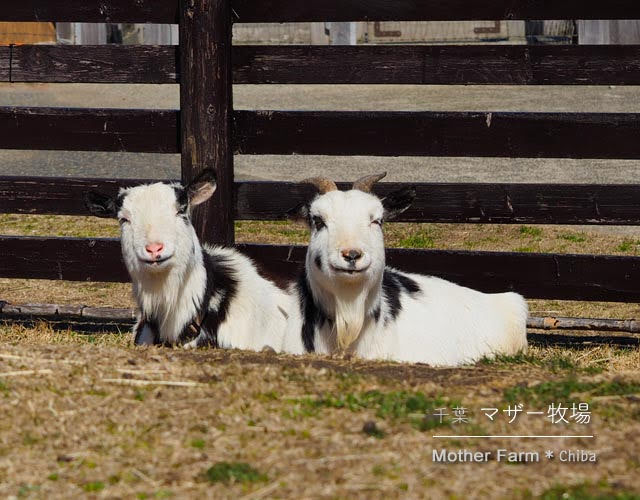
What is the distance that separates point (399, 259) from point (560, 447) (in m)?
4.22

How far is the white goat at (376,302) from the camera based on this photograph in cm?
673

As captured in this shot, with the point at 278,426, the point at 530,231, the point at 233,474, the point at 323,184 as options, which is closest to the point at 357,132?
the point at 323,184

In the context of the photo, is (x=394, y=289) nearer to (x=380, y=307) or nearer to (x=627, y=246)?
(x=380, y=307)

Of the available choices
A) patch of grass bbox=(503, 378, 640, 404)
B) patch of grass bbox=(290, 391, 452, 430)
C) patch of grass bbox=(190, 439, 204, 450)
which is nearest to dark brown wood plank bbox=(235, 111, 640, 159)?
patch of grass bbox=(503, 378, 640, 404)

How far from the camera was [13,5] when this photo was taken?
28.1 feet

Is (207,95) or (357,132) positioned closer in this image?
(207,95)

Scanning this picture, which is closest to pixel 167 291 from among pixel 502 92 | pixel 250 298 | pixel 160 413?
pixel 250 298

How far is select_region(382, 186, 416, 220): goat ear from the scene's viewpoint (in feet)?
24.2

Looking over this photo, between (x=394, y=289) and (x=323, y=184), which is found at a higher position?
(x=323, y=184)

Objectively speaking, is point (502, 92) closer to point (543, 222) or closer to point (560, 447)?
point (543, 222)

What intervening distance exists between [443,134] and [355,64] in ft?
2.79

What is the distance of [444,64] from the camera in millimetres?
8109


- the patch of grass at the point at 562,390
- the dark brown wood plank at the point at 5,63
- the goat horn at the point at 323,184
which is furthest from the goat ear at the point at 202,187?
the patch of grass at the point at 562,390

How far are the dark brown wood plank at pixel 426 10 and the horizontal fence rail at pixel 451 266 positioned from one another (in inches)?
70.6
